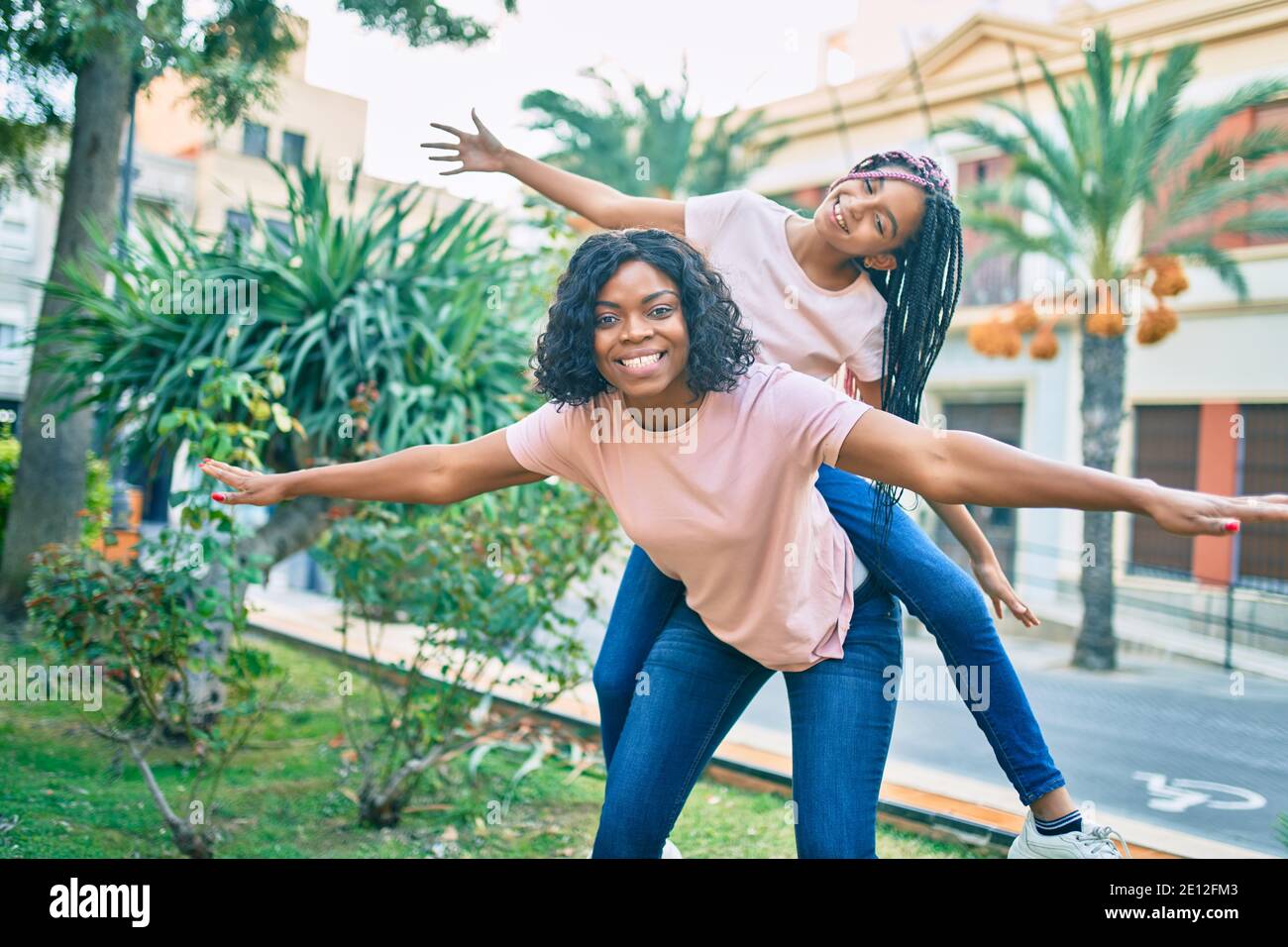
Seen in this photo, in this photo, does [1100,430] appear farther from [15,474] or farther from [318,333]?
[15,474]

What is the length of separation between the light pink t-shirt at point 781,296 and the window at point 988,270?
15.2 metres

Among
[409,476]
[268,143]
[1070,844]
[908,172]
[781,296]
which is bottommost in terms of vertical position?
[1070,844]

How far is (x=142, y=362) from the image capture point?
5.01m

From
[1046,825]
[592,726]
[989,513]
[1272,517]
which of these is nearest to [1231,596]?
[989,513]

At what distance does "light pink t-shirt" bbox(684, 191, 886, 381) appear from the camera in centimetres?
249

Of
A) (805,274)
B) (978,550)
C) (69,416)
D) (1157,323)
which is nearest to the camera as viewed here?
(805,274)

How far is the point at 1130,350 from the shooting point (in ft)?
51.6

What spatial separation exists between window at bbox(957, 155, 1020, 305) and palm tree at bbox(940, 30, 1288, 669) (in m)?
4.41

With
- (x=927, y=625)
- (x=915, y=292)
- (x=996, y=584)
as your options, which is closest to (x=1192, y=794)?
(x=996, y=584)

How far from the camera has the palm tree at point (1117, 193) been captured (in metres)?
11.3

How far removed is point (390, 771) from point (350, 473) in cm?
225

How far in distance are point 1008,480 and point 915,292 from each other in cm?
72

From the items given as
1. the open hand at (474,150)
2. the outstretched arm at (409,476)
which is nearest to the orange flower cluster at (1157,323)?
the open hand at (474,150)
